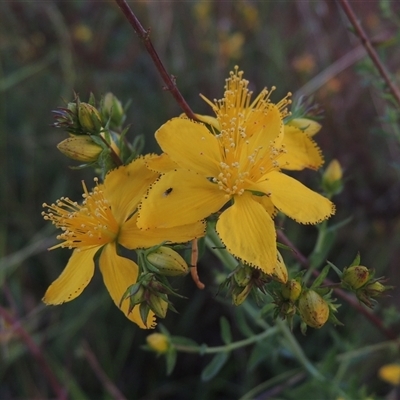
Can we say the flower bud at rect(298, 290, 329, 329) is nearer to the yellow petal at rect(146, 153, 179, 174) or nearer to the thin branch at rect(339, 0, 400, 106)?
the yellow petal at rect(146, 153, 179, 174)

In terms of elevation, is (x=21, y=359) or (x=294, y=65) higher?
(x=294, y=65)

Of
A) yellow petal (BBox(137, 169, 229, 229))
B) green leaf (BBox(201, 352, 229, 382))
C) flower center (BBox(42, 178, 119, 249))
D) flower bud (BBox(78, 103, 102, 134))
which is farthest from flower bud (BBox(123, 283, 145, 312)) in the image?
green leaf (BBox(201, 352, 229, 382))

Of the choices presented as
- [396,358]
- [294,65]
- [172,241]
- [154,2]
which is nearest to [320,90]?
[294,65]

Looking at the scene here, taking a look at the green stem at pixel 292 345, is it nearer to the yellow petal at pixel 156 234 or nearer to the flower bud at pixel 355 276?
the flower bud at pixel 355 276

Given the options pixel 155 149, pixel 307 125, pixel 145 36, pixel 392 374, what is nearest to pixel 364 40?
pixel 307 125

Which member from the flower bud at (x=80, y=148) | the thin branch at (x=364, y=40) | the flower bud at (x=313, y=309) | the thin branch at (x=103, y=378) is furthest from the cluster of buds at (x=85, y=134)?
the thin branch at (x=103, y=378)

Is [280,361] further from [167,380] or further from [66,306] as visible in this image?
[66,306]
